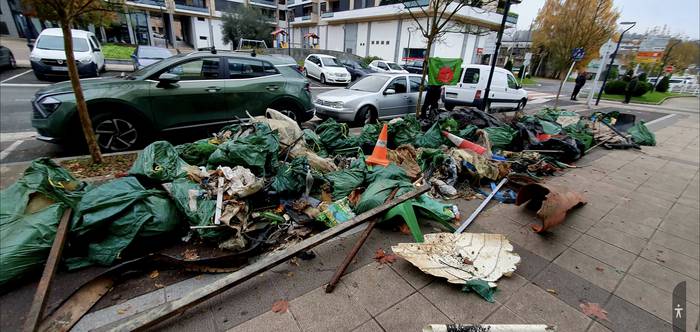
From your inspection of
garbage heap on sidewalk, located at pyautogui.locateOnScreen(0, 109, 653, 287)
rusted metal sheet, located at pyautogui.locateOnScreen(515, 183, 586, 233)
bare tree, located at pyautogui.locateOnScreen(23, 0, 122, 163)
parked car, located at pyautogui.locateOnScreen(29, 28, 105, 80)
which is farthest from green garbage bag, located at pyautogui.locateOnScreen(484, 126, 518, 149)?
parked car, located at pyautogui.locateOnScreen(29, 28, 105, 80)

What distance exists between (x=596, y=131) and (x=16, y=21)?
41292 millimetres

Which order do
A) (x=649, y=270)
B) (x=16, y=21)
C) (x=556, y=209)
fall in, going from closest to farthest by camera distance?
(x=649, y=270) < (x=556, y=209) < (x=16, y=21)

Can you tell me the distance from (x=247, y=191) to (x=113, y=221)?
109 centimetres

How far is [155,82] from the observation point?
191 inches

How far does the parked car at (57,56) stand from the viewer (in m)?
10.5

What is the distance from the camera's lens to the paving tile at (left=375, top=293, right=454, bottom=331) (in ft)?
6.59

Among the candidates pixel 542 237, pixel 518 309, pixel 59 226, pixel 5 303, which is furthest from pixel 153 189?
pixel 542 237

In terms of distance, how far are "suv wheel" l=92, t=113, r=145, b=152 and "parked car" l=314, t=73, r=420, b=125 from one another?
4.11 m

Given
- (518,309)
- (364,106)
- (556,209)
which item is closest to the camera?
(518,309)

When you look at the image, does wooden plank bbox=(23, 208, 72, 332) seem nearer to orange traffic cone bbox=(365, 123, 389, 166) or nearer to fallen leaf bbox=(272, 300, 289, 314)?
fallen leaf bbox=(272, 300, 289, 314)

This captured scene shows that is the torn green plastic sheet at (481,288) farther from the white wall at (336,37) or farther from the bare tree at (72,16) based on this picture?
the white wall at (336,37)

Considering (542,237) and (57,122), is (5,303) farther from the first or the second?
(542,237)

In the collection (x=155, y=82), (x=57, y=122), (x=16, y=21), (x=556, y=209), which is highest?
(x=16, y=21)

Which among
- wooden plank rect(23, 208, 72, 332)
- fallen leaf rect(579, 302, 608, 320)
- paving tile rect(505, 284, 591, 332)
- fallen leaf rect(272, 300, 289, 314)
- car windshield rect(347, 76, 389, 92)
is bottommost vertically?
fallen leaf rect(579, 302, 608, 320)
